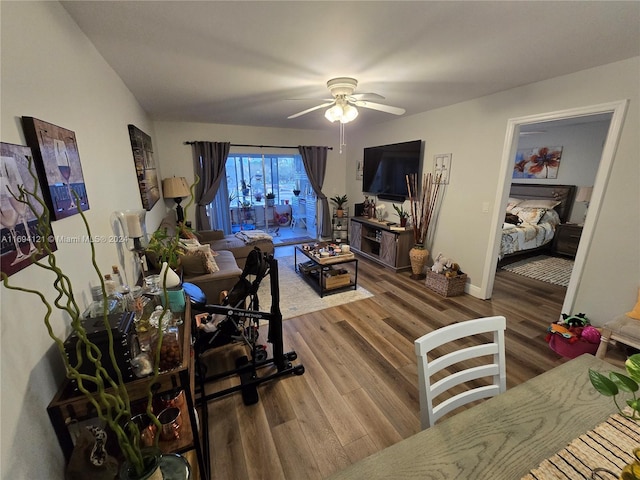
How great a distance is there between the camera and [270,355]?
2350 millimetres

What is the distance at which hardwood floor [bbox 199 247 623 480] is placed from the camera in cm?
152

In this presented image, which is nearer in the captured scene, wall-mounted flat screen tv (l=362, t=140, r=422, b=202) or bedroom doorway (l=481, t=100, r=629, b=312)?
bedroom doorway (l=481, t=100, r=629, b=312)

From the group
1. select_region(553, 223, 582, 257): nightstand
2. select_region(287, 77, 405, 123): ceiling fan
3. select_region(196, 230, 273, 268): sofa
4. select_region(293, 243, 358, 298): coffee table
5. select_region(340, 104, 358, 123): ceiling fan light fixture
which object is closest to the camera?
select_region(287, 77, 405, 123): ceiling fan

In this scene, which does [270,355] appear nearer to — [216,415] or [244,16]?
[216,415]

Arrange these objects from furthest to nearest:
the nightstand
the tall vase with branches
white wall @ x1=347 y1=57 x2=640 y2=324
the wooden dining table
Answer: the nightstand → the tall vase with branches → white wall @ x1=347 y1=57 x2=640 y2=324 → the wooden dining table

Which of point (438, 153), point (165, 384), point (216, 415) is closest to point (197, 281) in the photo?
point (216, 415)

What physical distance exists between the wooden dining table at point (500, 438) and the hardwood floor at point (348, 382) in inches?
9.0

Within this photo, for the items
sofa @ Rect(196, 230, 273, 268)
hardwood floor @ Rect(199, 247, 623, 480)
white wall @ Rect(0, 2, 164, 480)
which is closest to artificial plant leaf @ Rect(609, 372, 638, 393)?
hardwood floor @ Rect(199, 247, 623, 480)

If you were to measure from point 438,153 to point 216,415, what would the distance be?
3834 mm

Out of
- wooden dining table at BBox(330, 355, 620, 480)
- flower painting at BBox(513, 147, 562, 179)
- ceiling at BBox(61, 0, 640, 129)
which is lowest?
wooden dining table at BBox(330, 355, 620, 480)

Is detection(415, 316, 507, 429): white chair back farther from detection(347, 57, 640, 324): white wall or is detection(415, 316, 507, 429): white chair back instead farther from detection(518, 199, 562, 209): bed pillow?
detection(518, 199, 562, 209): bed pillow

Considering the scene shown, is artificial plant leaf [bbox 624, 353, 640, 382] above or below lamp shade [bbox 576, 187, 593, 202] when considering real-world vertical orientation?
below

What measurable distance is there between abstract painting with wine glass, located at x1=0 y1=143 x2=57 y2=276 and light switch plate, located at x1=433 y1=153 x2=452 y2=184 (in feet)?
12.6

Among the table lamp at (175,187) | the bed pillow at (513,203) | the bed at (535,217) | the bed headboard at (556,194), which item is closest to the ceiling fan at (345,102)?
the table lamp at (175,187)
